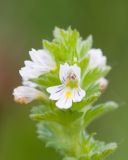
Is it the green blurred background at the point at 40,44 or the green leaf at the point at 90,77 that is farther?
the green blurred background at the point at 40,44

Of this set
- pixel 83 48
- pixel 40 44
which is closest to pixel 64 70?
pixel 83 48

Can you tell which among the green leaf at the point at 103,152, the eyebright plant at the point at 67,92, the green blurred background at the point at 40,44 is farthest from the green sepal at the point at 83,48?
the green blurred background at the point at 40,44

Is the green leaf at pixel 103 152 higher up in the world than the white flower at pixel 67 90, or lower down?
lower down

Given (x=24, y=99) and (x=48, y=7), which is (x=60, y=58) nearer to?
(x=24, y=99)

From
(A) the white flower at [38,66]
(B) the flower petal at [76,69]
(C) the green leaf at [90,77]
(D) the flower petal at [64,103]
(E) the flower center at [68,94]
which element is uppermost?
(A) the white flower at [38,66]

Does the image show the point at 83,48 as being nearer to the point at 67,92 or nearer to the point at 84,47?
the point at 84,47

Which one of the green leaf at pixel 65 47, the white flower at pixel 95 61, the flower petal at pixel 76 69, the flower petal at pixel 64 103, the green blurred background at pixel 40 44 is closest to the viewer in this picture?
the flower petal at pixel 64 103

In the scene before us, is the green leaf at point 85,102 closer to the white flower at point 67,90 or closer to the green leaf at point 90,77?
the white flower at point 67,90

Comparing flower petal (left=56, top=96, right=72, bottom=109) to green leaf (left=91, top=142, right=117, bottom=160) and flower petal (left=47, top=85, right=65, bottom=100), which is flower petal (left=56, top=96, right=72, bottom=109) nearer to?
flower petal (left=47, top=85, right=65, bottom=100)
